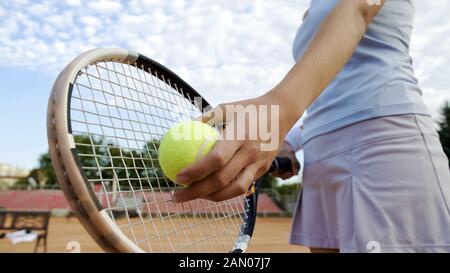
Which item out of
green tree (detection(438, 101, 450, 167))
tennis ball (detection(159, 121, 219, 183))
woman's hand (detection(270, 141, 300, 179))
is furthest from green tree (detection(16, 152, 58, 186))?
tennis ball (detection(159, 121, 219, 183))

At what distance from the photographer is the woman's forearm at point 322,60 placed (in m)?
0.63

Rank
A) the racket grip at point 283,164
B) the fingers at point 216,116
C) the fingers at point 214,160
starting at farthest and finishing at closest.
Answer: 1. the racket grip at point 283,164
2. the fingers at point 216,116
3. the fingers at point 214,160

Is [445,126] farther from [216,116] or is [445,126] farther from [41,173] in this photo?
[41,173]

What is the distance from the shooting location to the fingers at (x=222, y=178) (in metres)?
0.56

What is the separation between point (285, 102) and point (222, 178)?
0.16 m

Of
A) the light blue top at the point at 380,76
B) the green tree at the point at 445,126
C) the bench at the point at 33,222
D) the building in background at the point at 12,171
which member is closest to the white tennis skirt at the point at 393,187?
the light blue top at the point at 380,76

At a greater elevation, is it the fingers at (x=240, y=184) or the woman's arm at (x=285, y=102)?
the woman's arm at (x=285, y=102)

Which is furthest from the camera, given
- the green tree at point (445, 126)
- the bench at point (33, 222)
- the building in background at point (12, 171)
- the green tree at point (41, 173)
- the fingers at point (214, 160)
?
the building in background at point (12, 171)

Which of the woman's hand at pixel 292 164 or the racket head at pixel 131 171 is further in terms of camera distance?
the woman's hand at pixel 292 164

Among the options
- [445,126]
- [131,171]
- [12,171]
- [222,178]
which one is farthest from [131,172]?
[12,171]

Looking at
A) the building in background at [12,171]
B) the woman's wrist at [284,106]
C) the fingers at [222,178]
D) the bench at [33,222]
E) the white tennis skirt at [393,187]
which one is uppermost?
the building in background at [12,171]

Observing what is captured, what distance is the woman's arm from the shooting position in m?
0.56

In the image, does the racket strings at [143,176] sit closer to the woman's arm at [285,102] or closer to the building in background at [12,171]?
the woman's arm at [285,102]
